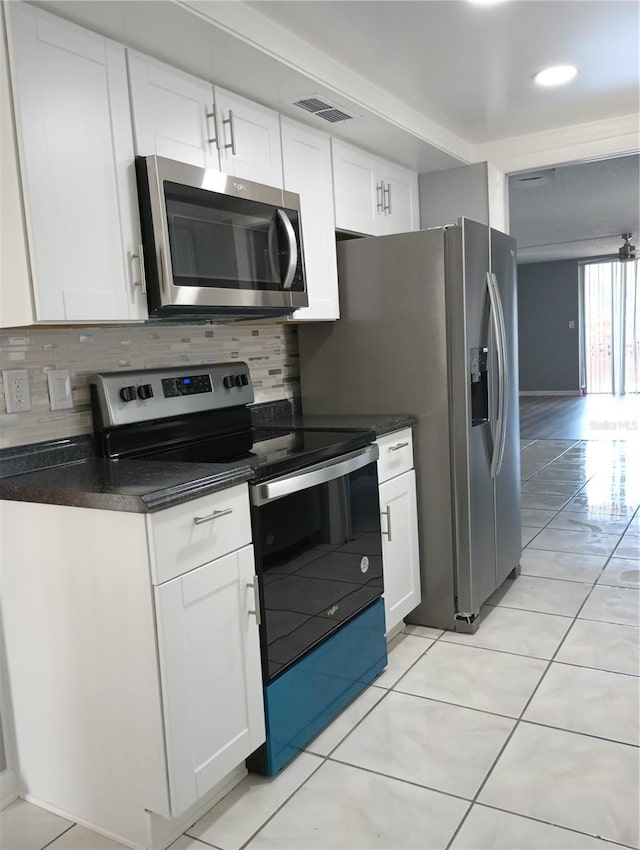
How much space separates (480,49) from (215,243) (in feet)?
3.98

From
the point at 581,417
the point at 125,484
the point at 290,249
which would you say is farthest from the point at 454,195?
the point at 581,417

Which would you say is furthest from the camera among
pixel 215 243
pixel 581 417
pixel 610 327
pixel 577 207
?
pixel 610 327

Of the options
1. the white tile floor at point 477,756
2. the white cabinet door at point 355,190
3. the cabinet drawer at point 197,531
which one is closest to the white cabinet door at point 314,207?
the white cabinet door at point 355,190

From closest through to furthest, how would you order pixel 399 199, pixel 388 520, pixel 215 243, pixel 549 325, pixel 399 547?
1. pixel 215 243
2. pixel 388 520
3. pixel 399 547
4. pixel 399 199
5. pixel 549 325

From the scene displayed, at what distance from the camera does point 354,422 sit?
113 inches

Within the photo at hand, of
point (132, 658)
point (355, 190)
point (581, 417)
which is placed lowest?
point (581, 417)

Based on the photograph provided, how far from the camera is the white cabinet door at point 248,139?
2389 mm

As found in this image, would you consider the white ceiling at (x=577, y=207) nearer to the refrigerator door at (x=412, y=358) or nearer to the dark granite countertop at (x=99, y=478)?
the refrigerator door at (x=412, y=358)

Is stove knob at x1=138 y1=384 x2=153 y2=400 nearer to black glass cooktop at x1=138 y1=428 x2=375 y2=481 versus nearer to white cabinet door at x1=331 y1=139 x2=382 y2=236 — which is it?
black glass cooktop at x1=138 y1=428 x2=375 y2=481

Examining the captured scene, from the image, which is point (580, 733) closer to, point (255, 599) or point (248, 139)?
point (255, 599)

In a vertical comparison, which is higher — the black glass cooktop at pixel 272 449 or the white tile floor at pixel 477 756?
the black glass cooktop at pixel 272 449

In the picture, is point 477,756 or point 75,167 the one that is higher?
point 75,167

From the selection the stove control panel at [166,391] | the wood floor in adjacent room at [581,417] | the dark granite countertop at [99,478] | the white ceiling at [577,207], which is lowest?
the wood floor in adjacent room at [581,417]

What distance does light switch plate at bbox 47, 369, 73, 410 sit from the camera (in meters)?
2.13
